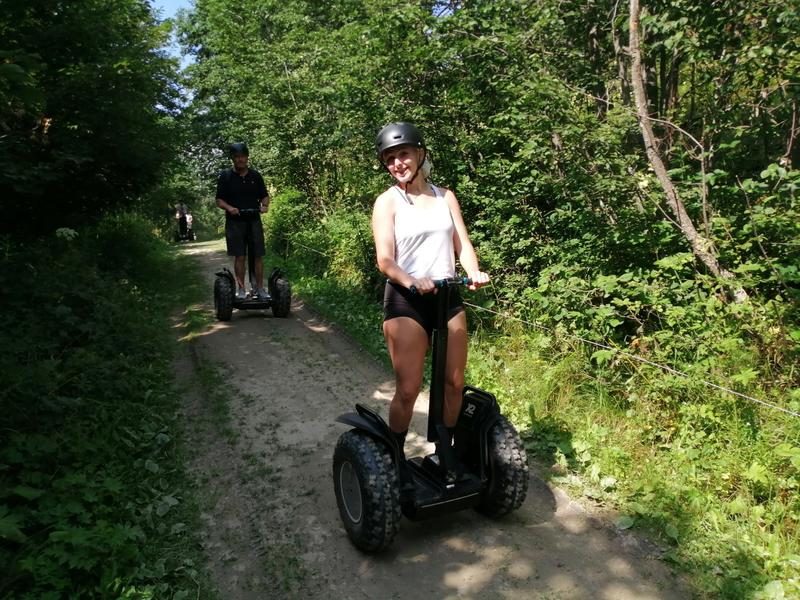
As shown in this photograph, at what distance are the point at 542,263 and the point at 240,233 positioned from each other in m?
3.79

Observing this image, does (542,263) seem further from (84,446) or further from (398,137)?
(84,446)

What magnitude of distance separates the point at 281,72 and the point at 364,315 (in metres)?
8.14

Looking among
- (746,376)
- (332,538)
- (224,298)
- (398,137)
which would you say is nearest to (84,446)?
(332,538)

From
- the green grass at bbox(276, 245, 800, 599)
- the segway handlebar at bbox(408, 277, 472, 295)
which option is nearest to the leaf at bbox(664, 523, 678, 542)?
the green grass at bbox(276, 245, 800, 599)

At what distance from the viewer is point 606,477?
3.61m

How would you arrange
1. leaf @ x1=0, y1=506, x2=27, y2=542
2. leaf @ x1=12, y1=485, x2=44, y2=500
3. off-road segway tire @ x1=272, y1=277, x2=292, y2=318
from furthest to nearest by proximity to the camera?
off-road segway tire @ x1=272, y1=277, x2=292, y2=318
leaf @ x1=12, y1=485, x2=44, y2=500
leaf @ x1=0, y1=506, x2=27, y2=542

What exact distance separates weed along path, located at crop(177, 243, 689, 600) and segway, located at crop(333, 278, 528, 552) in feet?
0.56

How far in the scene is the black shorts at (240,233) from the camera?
24.0ft

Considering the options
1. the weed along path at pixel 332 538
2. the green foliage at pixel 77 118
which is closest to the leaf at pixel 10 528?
the weed along path at pixel 332 538

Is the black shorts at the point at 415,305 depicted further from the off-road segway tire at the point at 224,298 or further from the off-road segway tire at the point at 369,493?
the off-road segway tire at the point at 224,298

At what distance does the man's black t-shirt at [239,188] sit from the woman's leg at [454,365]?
4.88 metres

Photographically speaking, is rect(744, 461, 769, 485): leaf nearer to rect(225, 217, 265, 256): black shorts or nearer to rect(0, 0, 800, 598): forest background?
rect(0, 0, 800, 598): forest background

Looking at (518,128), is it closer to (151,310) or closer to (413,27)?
(413,27)

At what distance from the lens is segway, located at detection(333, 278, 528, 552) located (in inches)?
113
